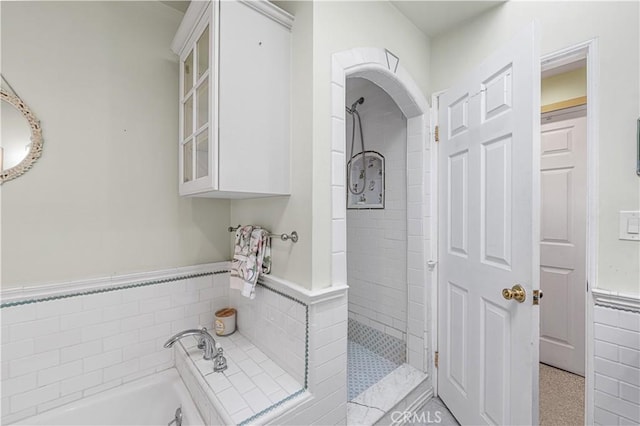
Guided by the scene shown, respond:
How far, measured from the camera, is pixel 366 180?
2.32 meters

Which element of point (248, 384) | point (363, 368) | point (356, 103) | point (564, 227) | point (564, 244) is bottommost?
point (363, 368)

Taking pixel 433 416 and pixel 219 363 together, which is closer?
pixel 219 363

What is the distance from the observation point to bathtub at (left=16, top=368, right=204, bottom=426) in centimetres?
133

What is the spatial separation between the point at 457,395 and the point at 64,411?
204cm

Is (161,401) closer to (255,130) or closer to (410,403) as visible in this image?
(410,403)

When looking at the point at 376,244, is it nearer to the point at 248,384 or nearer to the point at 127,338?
the point at 248,384

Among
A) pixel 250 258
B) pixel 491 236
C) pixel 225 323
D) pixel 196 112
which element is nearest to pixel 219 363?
pixel 225 323

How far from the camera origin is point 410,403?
166 cm

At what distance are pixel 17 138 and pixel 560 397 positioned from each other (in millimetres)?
3525

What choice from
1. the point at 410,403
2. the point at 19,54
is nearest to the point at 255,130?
the point at 19,54

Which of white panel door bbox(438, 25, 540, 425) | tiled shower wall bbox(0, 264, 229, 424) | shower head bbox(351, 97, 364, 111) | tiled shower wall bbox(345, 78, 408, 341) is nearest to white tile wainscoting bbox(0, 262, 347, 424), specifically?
tiled shower wall bbox(0, 264, 229, 424)

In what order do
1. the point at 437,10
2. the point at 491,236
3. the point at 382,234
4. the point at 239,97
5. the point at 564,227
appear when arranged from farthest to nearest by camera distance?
the point at 564,227 < the point at 382,234 < the point at 437,10 < the point at 491,236 < the point at 239,97

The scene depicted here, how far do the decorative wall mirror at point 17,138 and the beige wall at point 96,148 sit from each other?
3 cm

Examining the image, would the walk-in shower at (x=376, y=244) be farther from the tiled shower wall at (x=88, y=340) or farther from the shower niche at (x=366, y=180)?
the tiled shower wall at (x=88, y=340)
